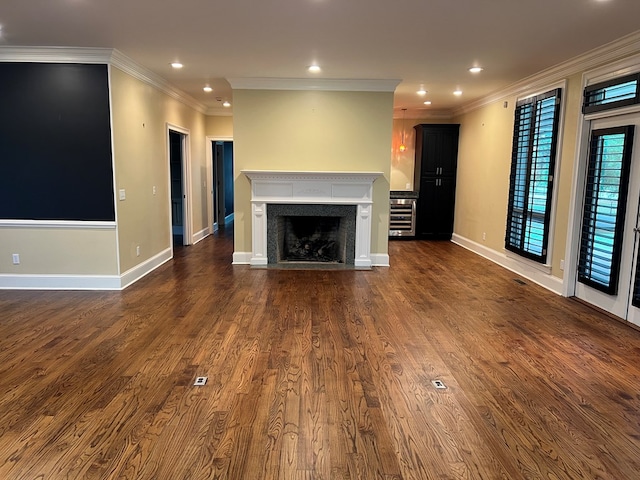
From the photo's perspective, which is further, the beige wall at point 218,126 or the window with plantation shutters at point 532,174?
the beige wall at point 218,126

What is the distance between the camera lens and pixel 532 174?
5605 millimetres

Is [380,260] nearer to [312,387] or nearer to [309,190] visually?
[309,190]

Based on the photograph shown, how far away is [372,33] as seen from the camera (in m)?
3.83

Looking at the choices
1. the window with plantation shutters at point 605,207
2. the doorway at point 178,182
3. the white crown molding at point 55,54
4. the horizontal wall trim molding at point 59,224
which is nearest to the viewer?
the window with plantation shutters at point 605,207

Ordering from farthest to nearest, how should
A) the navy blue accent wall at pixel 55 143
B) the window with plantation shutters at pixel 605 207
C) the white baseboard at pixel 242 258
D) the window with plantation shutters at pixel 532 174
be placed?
the white baseboard at pixel 242 258 < the window with plantation shutters at pixel 532 174 < the navy blue accent wall at pixel 55 143 < the window with plantation shutters at pixel 605 207

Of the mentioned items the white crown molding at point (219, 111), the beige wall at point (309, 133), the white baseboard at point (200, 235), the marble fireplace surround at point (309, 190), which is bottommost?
the white baseboard at point (200, 235)

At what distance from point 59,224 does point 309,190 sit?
310cm

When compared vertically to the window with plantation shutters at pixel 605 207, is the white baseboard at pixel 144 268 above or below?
below

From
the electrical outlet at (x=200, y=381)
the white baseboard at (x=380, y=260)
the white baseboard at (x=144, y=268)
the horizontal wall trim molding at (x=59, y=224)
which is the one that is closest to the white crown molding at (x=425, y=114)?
the white baseboard at (x=380, y=260)

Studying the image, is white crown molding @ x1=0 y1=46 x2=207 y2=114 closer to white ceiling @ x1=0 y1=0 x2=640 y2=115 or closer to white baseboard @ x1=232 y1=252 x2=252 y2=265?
white ceiling @ x1=0 y1=0 x2=640 y2=115

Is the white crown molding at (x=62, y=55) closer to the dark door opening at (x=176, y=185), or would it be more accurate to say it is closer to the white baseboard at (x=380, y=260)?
the dark door opening at (x=176, y=185)

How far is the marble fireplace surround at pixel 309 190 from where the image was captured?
6.02 m

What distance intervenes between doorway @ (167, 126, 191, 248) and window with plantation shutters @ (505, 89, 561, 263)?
16.8 feet

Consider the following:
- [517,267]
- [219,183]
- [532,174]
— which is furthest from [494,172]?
[219,183]
